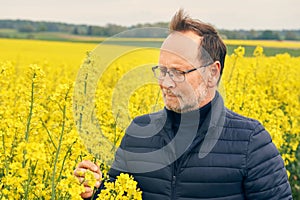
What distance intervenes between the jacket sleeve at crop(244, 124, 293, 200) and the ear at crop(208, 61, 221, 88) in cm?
30

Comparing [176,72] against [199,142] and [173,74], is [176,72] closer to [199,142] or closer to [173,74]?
[173,74]

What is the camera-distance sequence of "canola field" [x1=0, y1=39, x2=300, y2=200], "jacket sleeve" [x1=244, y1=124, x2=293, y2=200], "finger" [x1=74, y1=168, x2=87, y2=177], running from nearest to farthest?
"finger" [x1=74, y1=168, x2=87, y2=177], "canola field" [x1=0, y1=39, x2=300, y2=200], "jacket sleeve" [x1=244, y1=124, x2=293, y2=200]

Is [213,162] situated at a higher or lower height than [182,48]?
lower

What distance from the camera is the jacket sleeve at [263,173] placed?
107 inches

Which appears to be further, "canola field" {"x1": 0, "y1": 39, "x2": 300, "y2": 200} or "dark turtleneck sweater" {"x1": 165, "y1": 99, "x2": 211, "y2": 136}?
"dark turtleneck sweater" {"x1": 165, "y1": 99, "x2": 211, "y2": 136}

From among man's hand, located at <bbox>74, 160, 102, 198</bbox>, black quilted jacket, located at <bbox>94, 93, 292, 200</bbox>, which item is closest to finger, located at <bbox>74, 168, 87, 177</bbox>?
man's hand, located at <bbox>74, 160, 102, 198</bbox>

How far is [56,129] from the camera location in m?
3.54

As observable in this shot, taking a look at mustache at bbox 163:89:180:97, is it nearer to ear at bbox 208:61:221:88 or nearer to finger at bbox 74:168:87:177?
ear at bbox 208:61:221:88

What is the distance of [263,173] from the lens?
272cm

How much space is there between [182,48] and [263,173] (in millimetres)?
668

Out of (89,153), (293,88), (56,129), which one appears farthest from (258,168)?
(293,88)

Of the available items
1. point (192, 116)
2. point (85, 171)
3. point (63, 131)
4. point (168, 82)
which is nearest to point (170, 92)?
point (168, 82)

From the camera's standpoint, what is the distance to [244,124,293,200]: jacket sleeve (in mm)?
2721

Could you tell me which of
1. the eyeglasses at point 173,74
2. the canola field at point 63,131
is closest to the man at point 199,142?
the eyeglasses at point 173,74
